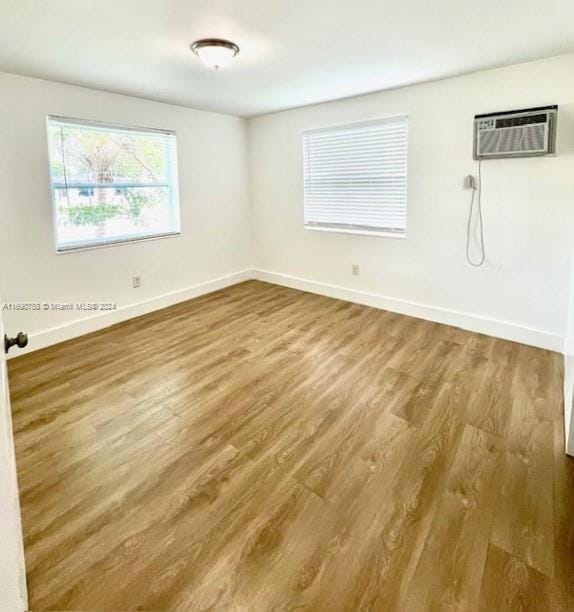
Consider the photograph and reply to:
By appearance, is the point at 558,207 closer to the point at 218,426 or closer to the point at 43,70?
the point at 218,426

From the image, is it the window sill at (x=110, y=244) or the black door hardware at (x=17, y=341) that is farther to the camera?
the window sill at (x=110, y=244)

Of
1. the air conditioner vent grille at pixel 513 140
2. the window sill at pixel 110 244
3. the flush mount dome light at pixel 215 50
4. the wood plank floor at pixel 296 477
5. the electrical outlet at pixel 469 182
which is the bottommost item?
the wood plank floor at pixel 296 477

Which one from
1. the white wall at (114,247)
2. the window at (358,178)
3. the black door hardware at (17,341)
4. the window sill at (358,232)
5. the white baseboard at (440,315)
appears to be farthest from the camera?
the window sill at (358,232)

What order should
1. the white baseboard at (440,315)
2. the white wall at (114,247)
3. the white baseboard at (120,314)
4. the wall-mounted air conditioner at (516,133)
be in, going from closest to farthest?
1. the wall-mounted air conditioner at (516,133)
2. the white wall at (114,247)
3. the white baseboard at (440,315)
4. the white baseboard at (120,314)

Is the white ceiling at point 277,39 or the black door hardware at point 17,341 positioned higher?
the white ceiling at point 277,39

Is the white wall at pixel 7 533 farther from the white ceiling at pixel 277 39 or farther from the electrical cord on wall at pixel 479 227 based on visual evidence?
the electrical cord on wall at pixel 479 227

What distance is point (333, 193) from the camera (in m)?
→ 4.62

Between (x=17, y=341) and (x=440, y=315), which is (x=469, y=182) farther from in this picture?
(x=17, y=341)

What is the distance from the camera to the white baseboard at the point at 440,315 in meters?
3.39

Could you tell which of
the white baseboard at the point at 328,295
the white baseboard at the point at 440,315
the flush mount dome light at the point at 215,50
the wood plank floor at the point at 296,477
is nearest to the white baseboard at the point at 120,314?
the white baseboard at the point at 328,295

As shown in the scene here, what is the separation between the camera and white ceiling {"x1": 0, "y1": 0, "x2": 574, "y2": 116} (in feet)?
6.89

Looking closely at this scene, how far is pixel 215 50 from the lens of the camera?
2.53 metres

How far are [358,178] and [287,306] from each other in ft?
5.36

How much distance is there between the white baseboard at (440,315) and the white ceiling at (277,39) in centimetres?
212
